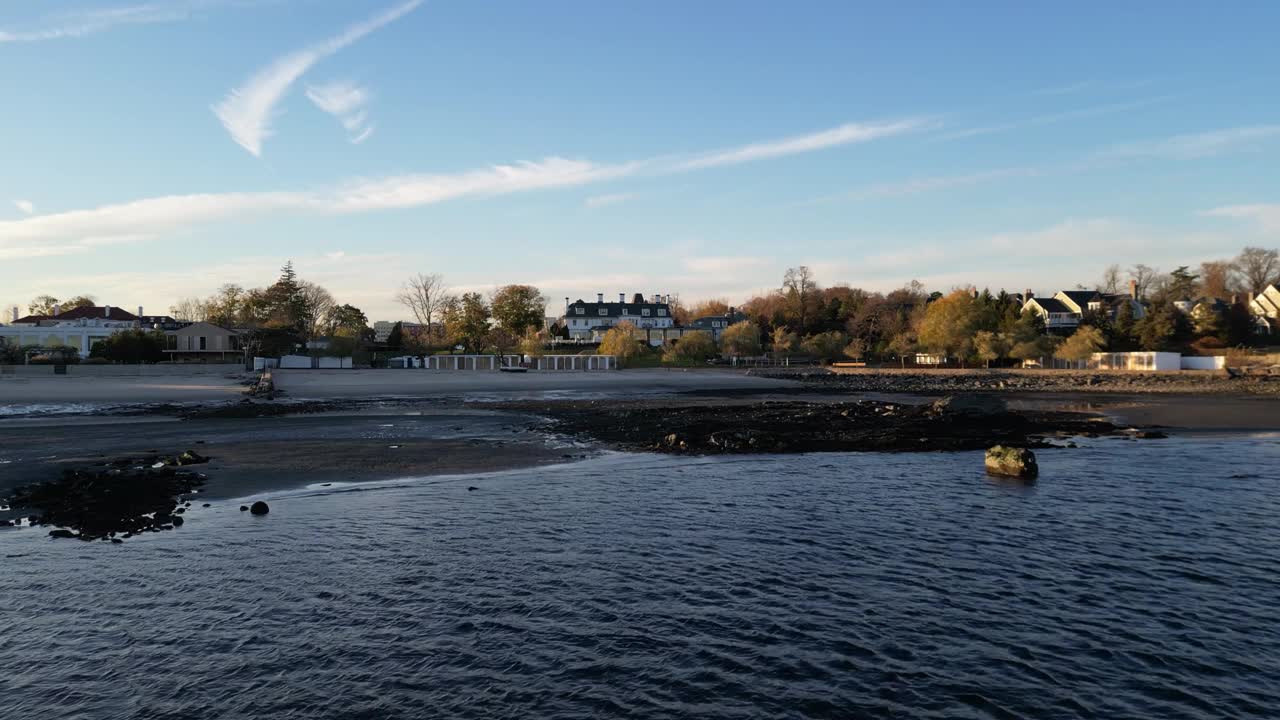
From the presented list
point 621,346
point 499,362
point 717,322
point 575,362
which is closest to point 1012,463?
point 575,362

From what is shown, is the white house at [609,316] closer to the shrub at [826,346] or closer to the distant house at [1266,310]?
the shrub at [826,346]

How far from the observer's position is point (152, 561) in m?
13.8

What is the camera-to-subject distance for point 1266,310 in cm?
11912

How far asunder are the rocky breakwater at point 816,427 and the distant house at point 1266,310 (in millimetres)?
A: 90026

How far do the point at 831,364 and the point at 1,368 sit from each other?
10621 cm

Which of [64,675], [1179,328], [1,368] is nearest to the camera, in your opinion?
[64,675]

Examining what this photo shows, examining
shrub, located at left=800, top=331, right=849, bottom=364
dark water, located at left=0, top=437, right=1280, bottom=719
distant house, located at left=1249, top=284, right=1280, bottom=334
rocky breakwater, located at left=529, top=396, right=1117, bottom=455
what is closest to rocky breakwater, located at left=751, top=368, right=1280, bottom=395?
rocky breakwater, located at left=529, top=396, right=1117, bottom=455

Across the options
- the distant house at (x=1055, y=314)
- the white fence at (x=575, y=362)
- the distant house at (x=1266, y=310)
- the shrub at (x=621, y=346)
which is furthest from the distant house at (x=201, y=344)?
the distant house at (x=1266, y=310)

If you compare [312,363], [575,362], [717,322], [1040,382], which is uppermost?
[717,322]

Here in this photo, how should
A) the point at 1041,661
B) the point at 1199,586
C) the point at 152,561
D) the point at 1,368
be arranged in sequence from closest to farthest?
the point at 1041,661
the point at 1199,586
the point at 152,561
the point at 1,368

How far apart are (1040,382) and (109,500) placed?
80.3m

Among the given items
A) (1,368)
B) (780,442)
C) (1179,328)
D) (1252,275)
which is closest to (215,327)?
(1,368)

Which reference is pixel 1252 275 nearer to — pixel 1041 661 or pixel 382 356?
pixel 382 356

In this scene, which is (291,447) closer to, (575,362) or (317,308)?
(575,362)
